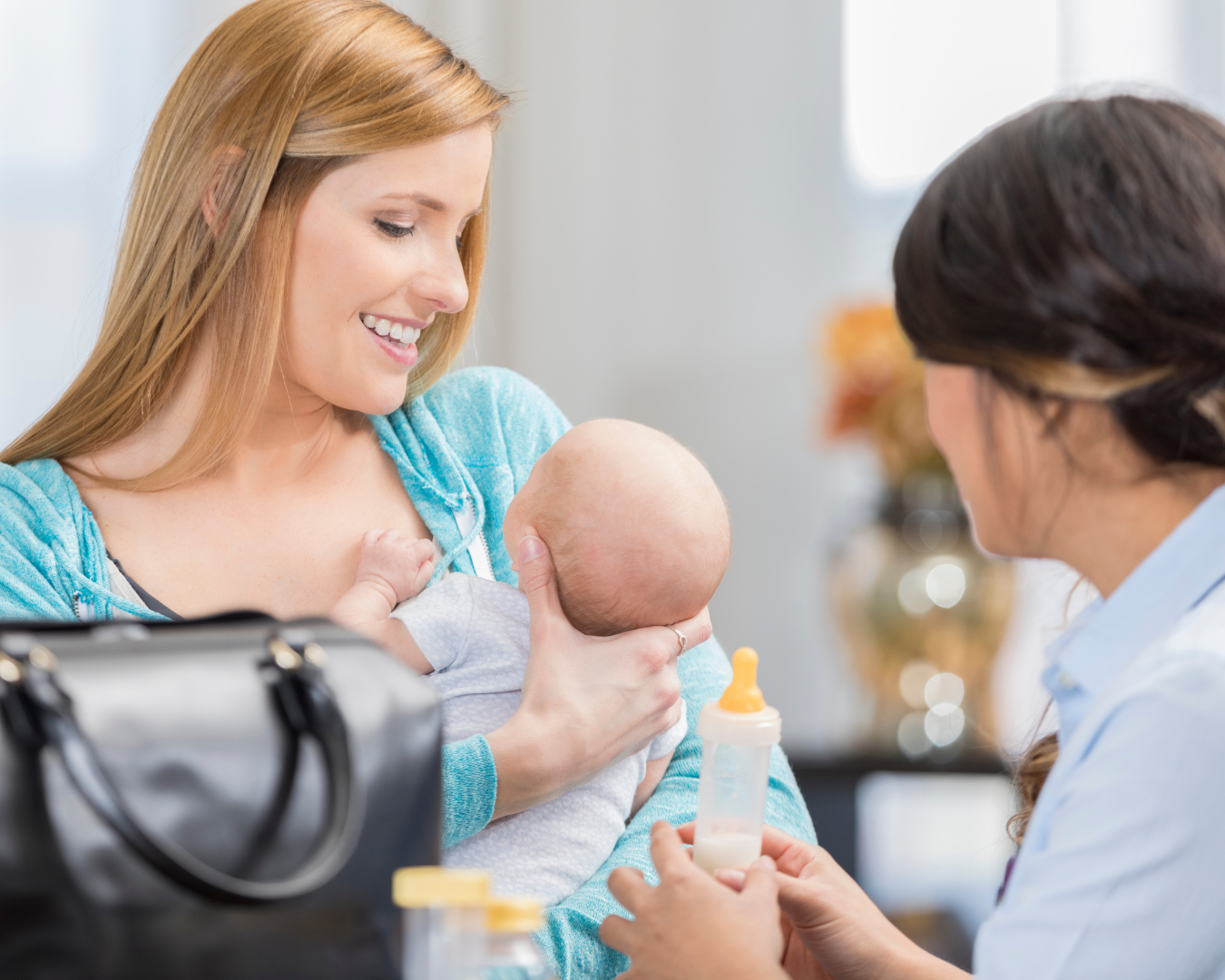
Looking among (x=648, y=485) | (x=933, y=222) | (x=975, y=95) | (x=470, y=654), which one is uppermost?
(x=975, y=95)

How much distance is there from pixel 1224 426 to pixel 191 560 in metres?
1.01

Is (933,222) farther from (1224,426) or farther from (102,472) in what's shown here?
(102,472)

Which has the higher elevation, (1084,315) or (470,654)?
(1084,315)

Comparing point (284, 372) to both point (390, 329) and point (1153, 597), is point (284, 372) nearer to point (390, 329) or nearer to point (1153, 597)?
point (390, 329)

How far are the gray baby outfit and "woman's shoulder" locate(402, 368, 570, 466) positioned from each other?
241 millimetres

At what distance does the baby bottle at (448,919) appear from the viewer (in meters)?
0.62

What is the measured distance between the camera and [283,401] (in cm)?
141

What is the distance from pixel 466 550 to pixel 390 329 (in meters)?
0.26

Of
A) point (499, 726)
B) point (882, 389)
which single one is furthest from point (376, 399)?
point (882, 389)

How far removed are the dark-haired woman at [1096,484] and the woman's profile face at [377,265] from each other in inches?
23.8


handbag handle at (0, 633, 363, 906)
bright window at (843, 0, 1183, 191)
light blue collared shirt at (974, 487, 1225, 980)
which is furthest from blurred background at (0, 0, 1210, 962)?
handbag handle at (0, 633, 363, 906)

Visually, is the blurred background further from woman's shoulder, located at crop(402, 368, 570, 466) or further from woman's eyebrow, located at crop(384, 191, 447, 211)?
woman's eyebrow, located at crop(384, 191, 447, 211)

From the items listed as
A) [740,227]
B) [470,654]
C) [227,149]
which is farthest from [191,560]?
[740,227]

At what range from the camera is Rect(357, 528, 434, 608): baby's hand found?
1278mm
